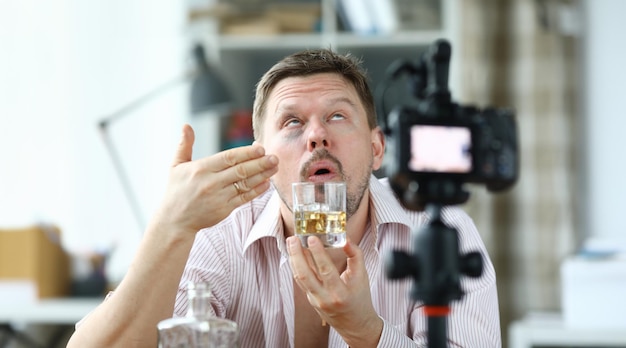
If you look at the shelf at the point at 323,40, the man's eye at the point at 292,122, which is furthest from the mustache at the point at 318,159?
the shelf at the point at 323,40

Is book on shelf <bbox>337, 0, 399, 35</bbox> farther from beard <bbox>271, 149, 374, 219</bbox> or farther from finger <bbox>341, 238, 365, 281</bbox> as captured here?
finger <bbox>341, 238, 365, 281</bbox>

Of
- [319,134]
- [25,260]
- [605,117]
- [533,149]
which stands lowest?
[25,260]

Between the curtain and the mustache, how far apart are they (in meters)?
1.88

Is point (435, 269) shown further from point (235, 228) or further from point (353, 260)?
point (235, 228)

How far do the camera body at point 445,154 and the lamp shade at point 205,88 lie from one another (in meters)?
2.30

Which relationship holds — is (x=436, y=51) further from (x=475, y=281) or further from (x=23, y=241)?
(x=23, y=241)

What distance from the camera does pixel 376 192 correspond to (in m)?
1.81

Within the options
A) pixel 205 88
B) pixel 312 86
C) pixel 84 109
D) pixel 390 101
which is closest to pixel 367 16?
pixel 390 101

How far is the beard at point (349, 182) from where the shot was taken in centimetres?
164

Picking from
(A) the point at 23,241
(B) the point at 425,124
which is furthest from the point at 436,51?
(A) the point at 23,241

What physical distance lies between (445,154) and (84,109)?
9.99ft

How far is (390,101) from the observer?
348cm

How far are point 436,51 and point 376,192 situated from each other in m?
0.87

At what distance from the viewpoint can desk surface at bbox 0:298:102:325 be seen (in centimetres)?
294
